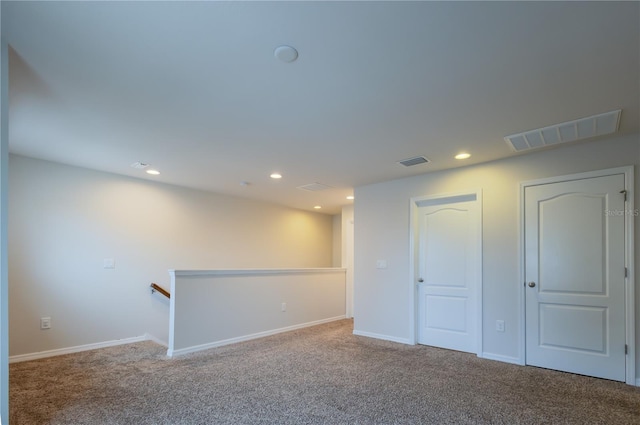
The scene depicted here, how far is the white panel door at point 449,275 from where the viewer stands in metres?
4.21

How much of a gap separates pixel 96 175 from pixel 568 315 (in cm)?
584

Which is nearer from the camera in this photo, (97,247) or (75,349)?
(75,349)

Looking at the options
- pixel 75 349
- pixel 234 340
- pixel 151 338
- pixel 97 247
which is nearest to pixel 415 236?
pixel 234 340

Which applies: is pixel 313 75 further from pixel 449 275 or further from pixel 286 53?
pixel 449 275

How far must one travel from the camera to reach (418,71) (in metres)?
2.18

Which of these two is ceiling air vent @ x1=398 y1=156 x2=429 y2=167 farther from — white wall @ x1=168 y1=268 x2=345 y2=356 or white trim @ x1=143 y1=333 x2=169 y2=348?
white trim @ x1=143 y1=333 x2=169 y2=348

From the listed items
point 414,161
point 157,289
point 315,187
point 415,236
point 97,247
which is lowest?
point 157,289

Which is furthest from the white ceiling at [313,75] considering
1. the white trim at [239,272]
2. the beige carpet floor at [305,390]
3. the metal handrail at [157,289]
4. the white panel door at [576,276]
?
the beige carpet floor at [305,390]

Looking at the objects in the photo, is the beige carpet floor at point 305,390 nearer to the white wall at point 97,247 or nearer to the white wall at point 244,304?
the white wall at point 244,304

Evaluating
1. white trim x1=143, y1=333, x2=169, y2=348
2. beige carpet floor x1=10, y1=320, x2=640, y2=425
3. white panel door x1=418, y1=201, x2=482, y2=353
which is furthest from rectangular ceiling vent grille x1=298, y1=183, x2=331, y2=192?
white trim x1=143, y1=333, x2=169, y2=348

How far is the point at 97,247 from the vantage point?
182 inches

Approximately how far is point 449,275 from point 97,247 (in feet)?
15.2

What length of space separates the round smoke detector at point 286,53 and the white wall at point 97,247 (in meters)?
3.85

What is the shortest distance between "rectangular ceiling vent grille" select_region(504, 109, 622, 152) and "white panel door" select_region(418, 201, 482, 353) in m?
1.01
